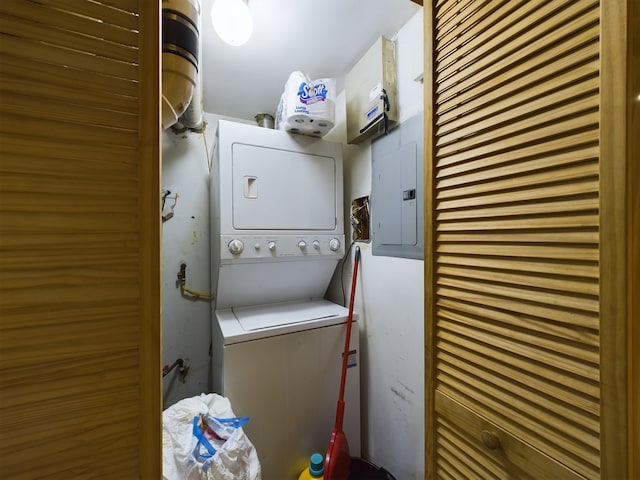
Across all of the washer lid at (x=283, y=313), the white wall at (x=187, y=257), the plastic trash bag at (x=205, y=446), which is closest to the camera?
the plastic trash bag at (x=205, y=446)

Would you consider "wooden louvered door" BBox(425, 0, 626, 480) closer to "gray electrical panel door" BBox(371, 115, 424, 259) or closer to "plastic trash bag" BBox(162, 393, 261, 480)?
"gray electrical panel door" BBox(371, 115, 424, 259)

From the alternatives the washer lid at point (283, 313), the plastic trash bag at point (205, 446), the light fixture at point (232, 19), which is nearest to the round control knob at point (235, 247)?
the washer lid at point (283, 313)

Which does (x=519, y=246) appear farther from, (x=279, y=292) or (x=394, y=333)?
(x=279, y=292)

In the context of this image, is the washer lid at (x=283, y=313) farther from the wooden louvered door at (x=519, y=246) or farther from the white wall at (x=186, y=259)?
the wooden louvered door at (x=519, y=246)

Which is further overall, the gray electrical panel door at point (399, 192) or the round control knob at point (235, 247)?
the round control knob at point (235, 247)

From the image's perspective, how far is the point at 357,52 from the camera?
1.77 meters

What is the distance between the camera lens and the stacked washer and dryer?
1560mm

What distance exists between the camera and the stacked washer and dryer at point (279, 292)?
1560 millimetres

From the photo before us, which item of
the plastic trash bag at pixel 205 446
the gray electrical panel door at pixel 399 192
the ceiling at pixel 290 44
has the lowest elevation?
the plastic trash bag at pixel 205 446

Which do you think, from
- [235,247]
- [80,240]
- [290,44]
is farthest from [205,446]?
[290,44]

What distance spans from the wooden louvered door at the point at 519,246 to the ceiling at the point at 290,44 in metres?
0.71

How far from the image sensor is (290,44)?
1.64 m

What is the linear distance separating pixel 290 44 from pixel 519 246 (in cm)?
168

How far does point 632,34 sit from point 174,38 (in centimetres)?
116
